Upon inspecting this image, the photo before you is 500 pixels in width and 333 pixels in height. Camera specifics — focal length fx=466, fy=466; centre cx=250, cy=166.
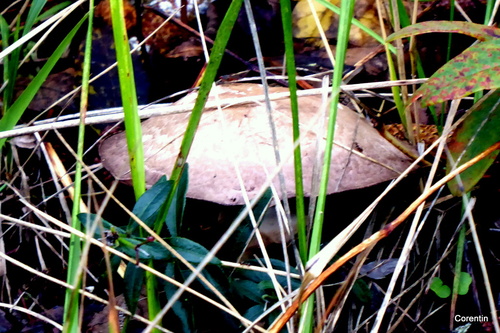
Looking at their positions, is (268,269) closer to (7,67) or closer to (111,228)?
(111,228)

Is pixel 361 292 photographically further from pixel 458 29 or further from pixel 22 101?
pixel 22 101

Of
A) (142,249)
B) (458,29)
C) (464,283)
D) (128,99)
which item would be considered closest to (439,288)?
(464,283)

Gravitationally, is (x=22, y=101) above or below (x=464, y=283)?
above

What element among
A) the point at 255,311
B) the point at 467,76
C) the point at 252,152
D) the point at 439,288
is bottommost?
the point at 439,288

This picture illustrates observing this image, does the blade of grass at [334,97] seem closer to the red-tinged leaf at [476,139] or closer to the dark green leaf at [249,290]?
the dark green leaf at [249,290]

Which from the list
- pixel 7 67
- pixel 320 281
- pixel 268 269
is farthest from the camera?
pixel 7 67

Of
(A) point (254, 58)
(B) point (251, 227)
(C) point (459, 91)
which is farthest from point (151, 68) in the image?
(C) point (459, 91)

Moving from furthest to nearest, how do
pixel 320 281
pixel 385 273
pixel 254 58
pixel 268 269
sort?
1. pixel 254 58
2. pixel 385 273
3. pixel 268 269
4. pixel 320 281
